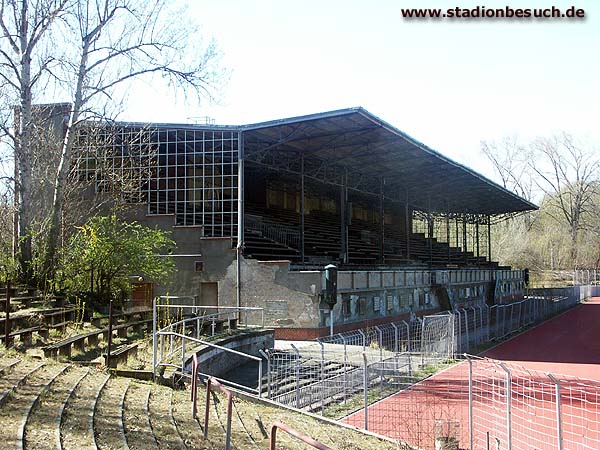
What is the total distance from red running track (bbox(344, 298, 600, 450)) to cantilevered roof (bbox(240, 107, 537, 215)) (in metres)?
9.52

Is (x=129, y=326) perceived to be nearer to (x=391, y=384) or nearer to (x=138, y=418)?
(x=391, y=384)

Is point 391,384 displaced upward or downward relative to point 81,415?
downward

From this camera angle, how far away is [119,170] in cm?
2522

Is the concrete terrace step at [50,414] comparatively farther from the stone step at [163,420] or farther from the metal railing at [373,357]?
the metal railing at [373,357]

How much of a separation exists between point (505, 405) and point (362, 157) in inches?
726

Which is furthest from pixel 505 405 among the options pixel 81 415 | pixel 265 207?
pixel 265 207

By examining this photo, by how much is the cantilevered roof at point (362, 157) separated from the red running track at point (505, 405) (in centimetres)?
952

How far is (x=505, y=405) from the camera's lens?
12.8 meters

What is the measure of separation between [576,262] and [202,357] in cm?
7185

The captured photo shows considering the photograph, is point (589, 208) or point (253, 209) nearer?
point (253, 209)

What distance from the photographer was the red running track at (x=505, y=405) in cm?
1070

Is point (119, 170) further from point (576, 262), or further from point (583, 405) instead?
point (576, 262)

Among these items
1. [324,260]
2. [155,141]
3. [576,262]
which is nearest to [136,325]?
[155,141]

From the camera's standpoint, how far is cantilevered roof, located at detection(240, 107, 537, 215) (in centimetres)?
2298
